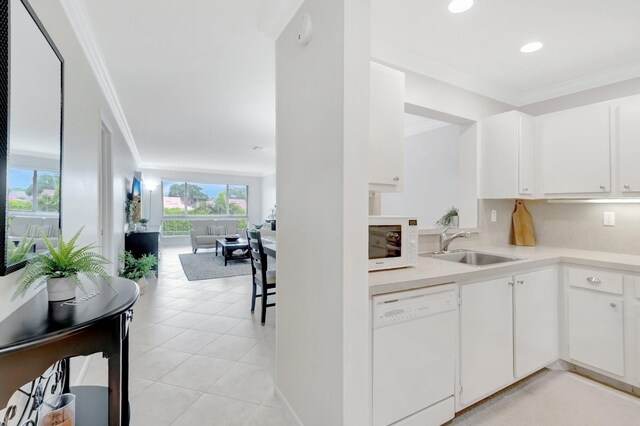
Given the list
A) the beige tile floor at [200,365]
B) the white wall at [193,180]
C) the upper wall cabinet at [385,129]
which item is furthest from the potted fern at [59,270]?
the white wall at [193,180]

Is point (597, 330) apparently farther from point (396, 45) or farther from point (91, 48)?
point (91, 48)

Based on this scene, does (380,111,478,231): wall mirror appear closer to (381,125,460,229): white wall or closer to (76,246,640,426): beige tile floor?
(381,125,460,229): white wall

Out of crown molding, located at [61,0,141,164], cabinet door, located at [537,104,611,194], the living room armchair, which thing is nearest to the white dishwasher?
cabinet door, located at [537,104,611,194]

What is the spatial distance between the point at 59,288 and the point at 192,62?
2.26 metres

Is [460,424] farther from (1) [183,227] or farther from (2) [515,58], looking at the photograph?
(1) [183,227]

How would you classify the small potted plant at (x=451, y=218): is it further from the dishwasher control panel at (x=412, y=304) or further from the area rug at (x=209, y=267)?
the area rug at (x=209, y=267)

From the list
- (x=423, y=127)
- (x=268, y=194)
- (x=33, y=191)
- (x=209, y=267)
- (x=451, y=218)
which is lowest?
(x=209, y=267)

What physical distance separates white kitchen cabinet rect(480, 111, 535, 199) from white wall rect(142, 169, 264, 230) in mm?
8968

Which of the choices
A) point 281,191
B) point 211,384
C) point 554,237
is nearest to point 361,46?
point 281,191

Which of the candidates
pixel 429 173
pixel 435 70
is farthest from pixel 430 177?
pixel 435 70

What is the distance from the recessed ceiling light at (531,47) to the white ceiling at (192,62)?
71.8 inches

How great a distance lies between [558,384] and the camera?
7.10 ft

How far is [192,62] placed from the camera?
2.68m

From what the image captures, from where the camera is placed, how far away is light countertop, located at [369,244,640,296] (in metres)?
1.51
